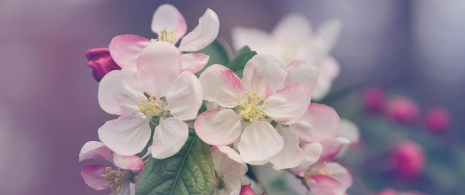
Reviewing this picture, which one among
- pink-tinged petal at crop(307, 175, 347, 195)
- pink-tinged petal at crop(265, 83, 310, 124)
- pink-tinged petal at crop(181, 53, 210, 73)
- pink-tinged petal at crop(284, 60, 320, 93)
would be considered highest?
pink-tinged petal at crop(181, 53, 210, 73)

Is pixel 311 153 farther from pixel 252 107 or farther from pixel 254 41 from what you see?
pixel 254 41

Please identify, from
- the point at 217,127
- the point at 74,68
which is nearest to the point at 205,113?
the point at 217,127

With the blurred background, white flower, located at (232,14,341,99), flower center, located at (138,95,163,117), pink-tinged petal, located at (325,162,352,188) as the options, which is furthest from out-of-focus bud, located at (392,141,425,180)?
the blurred background

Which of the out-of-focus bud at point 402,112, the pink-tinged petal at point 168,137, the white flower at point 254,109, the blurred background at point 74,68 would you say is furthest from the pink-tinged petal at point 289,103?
the blurred background at point 74,68

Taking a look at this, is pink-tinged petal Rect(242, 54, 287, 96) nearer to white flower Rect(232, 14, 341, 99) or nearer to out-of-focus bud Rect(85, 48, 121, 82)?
out-of-focus bud Rect(85, 48, 121, 82)

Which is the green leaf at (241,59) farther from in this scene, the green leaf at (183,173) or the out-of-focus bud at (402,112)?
the out-of-focus bud at (402,112)
